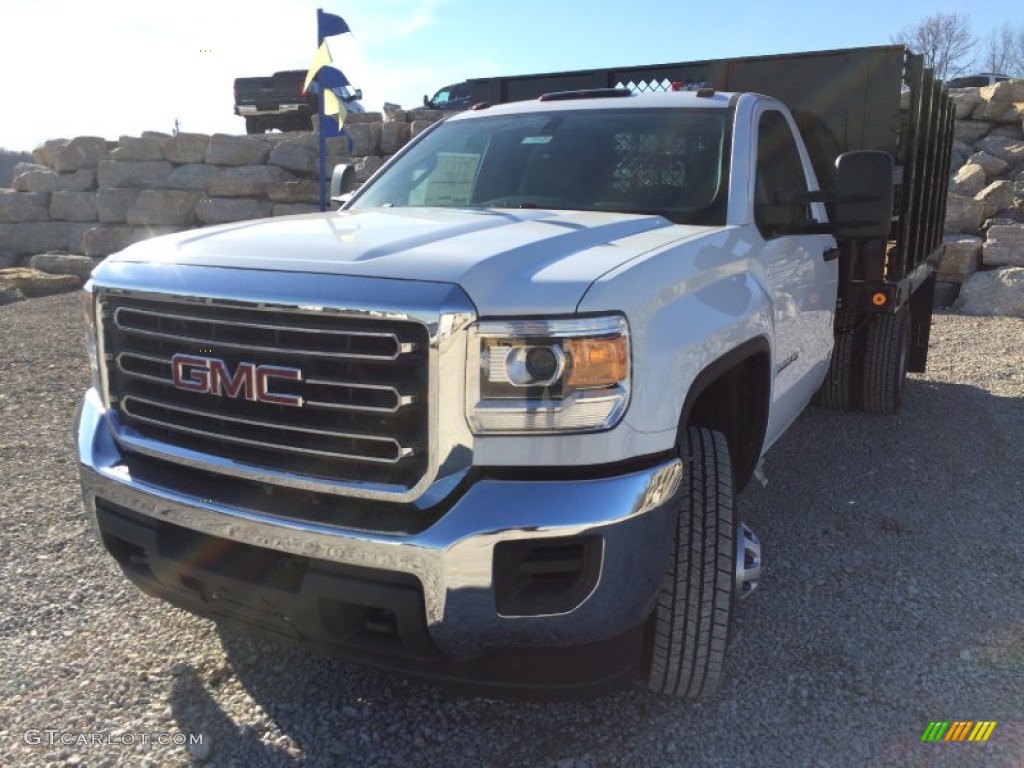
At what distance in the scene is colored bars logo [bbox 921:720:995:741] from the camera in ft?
8.83

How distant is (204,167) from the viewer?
1505 centimetres

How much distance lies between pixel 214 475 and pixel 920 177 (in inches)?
199

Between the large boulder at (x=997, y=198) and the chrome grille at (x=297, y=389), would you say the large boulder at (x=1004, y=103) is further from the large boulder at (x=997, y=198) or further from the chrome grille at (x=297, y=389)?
the chrome grille at (x=297, y=389)

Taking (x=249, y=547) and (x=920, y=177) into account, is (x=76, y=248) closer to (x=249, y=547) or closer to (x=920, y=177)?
(x=920, y=177)

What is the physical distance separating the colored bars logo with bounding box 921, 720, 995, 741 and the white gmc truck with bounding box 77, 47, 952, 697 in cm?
67

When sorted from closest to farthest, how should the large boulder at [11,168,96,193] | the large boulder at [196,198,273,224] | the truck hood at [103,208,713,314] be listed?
the truck hood at [103,208,713,314] → the large boulder at [196,198,273,224] → the large boulder at [11,168,96,193]

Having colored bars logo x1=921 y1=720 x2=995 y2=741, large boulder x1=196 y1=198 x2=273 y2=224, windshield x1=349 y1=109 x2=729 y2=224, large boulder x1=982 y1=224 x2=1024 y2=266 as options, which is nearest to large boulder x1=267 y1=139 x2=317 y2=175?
large boulder x1=196 y1=198 x2=273 y2=224

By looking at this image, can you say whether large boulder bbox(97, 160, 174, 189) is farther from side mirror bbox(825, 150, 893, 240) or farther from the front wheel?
the front wheel

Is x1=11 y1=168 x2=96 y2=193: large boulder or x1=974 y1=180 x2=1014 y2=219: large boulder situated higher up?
x1=11 y1=168 x2=96 y2=193: large boulder

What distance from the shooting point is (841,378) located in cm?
617

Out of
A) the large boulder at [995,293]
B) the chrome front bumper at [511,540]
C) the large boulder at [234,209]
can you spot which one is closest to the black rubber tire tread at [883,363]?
the chrome front bumper at [511,540]

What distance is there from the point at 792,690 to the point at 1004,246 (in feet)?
32.5

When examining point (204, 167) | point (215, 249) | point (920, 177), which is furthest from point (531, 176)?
point (204, 167)

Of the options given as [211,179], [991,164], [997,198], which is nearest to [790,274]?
[997,198]
